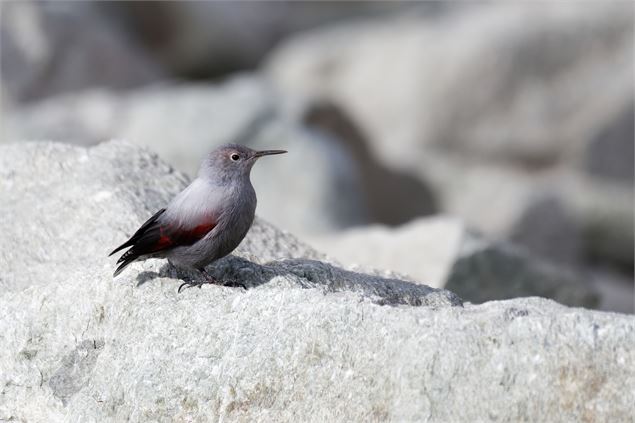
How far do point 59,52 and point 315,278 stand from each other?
44.1ft

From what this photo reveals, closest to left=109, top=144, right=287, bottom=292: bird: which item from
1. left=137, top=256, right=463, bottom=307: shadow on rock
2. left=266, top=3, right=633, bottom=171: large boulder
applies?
left=137, top=256, right=463, bottom=307: shadow on rock

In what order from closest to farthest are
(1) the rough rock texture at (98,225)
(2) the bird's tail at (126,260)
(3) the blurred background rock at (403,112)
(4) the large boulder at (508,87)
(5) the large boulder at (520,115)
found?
1. (2) the bird's tail at (126,260)
2. (1) the rough rock texture at (98,225)
3. (3) the blurred background rock at (403,112)
4. (5) the large boulder at (520,115)
5. (4) the large boulder at (508,87)

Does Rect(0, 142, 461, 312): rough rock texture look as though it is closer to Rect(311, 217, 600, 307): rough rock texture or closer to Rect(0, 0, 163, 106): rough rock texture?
Rect(311, 217, 600, 307): rough rock texture

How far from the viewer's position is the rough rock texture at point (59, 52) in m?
17.7

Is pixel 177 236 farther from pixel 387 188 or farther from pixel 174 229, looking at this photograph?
pixel 387 188

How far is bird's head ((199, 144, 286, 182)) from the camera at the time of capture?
617 cm

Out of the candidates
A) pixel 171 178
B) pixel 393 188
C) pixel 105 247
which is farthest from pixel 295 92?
pixel 105 247

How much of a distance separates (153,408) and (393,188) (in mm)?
12487

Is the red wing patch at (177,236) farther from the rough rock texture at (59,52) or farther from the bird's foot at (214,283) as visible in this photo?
the rough rock texture at (59,52)

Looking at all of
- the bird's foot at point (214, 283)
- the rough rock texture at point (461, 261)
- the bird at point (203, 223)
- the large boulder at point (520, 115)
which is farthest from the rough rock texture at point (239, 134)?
the bird's foot at point (214, 283)

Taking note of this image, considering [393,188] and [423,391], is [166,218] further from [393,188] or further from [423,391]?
[393,188]

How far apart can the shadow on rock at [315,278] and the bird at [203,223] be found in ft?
0.35

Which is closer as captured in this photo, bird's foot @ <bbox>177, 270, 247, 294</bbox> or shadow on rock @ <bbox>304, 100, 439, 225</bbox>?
bird's foot @ <bbox>177, 270, 247, 294</bbox>

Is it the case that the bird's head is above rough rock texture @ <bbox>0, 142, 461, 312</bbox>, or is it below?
above
